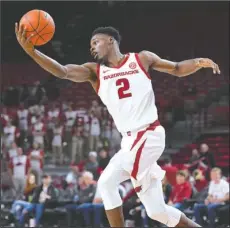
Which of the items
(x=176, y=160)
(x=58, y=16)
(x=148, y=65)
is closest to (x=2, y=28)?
(x=58, y=16)

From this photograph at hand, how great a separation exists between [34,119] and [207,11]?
804cm

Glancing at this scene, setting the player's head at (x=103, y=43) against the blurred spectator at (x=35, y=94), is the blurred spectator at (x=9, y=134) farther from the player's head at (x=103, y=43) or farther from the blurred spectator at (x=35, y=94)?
the player's head at (x=103, y=43)

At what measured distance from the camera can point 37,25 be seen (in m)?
5.65

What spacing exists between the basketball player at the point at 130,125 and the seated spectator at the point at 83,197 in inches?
248

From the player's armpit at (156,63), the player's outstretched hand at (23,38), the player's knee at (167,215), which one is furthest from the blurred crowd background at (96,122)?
the player's outstretched hand at (23,38)

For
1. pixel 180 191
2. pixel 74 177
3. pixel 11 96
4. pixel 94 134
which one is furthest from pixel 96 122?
pixel 180 191

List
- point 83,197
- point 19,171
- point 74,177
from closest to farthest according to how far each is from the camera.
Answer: point 83,197 → point 74,177 → point 19,171

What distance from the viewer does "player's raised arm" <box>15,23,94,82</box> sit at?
18.1ft

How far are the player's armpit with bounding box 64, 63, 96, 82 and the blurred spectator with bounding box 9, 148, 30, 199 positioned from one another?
9.23m

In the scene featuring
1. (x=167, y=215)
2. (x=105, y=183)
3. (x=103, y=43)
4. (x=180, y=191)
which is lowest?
(x=180, y=191)

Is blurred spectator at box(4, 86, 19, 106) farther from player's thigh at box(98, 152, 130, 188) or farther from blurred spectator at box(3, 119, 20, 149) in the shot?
player's thigh at box(98, 152, 130, 188)

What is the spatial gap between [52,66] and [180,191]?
251 inches

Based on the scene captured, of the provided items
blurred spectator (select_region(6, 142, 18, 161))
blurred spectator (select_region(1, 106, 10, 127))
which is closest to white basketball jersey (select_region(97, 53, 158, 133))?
blurred spectator (select_region(6, 142, 18, 161))

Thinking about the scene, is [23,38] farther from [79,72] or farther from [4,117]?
[4,117]
